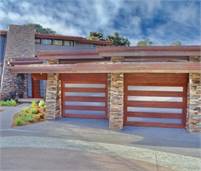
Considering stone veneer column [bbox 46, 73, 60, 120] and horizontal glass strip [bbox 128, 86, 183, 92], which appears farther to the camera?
stone veneer column [bbox 46, 73, 60, 120]

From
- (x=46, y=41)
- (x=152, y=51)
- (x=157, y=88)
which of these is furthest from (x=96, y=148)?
(x=46, y=41)

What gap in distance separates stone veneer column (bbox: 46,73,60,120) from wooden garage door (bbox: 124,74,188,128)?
3.67m

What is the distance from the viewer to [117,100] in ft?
33.9

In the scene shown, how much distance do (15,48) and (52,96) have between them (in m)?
10.5

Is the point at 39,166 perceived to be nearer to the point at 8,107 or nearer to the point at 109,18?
the point at 109,18

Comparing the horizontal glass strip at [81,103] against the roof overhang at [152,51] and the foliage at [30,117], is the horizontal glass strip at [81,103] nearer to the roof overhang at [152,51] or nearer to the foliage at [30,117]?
the foliage at [30,117]

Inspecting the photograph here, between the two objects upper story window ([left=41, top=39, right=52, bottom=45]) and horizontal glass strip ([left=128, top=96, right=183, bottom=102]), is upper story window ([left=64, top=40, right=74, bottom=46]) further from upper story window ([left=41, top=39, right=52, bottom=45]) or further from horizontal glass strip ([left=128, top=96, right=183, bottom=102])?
horizontal glass strip ([left=128, top=96, right=183, bottom=102])

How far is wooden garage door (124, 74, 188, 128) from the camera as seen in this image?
405 inches

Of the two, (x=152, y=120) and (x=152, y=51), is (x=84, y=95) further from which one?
(x=152, y=51)

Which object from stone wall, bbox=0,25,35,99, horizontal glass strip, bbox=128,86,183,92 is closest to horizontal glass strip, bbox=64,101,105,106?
horizontal glass strip, bbox=128,86,183,92

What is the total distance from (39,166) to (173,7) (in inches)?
324

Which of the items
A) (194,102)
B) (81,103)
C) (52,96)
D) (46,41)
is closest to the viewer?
(194,102)

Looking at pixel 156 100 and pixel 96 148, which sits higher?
pixel 156 100

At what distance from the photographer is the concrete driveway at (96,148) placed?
20.7ft
